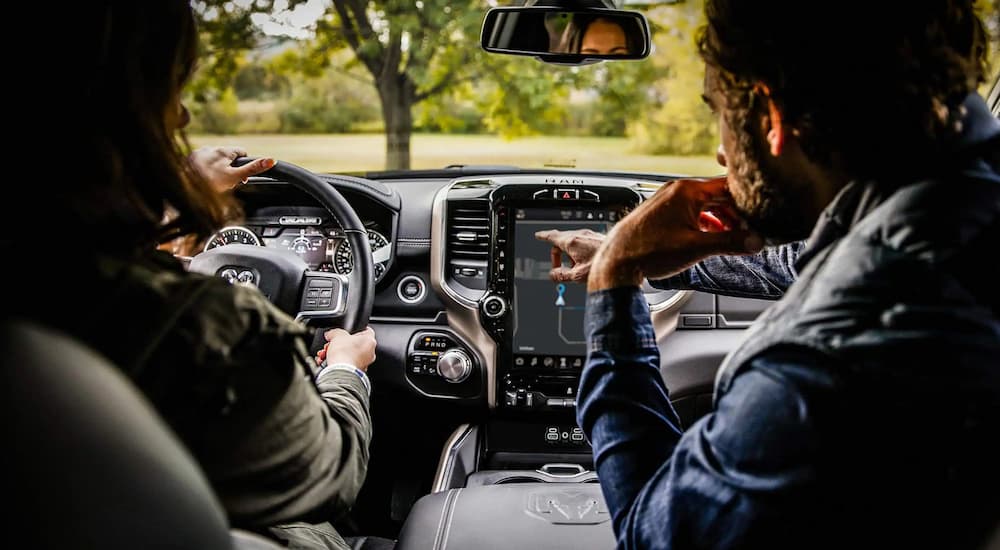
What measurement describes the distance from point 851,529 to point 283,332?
85 centimetres

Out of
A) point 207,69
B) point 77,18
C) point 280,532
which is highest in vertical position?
point 77,18

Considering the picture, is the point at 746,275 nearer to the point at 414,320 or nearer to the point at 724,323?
the point at 724,323

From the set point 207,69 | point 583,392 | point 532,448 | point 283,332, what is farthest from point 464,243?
point 207,69

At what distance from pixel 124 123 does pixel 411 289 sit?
8.51 feet

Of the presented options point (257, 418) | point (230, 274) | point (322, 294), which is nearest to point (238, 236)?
point (230, 274)

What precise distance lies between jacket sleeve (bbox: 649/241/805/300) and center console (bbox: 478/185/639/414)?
139 cm

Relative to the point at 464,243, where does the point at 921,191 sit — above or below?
above

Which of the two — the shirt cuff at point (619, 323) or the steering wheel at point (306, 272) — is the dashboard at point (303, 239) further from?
the shirt cuff at point (619, 323)

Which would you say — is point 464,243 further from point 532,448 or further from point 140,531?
point 140,531

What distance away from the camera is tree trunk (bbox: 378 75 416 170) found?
7.73 m

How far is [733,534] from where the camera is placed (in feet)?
3.88

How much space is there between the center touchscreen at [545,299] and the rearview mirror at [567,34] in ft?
2.91

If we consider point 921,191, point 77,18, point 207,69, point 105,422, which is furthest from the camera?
point 207,69

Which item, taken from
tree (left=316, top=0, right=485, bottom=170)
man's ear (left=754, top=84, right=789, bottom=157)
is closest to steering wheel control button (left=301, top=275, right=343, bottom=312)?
man's ear (left=754, top=84, right=789, bottom=157)
